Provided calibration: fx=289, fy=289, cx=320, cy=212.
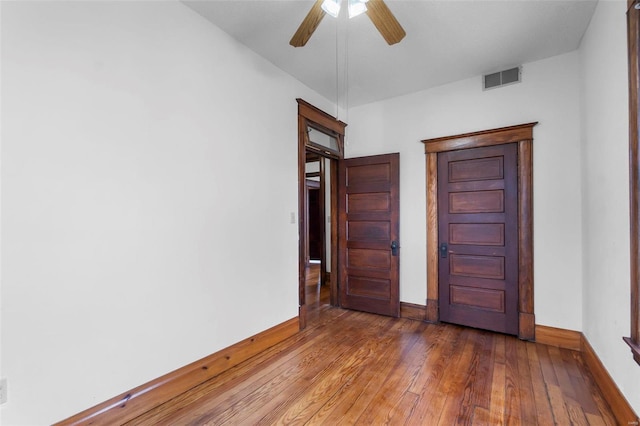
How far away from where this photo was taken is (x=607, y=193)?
2.06 meters

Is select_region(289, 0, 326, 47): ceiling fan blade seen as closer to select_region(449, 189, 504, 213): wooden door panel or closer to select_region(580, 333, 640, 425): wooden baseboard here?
select_region(449, 189, 504, 213): wooden door panel

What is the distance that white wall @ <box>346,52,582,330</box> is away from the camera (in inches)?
112

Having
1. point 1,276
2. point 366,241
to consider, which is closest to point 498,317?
point 366,241

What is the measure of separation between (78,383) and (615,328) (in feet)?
11.1

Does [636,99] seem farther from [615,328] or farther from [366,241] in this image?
[366,241]

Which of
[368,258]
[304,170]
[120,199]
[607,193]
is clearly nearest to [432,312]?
[368,258]

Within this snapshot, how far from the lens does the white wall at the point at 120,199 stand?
150 cm

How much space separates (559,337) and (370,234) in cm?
222

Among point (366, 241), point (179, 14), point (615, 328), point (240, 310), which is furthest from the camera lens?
point (366, 241)

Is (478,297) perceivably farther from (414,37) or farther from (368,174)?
(414,37)

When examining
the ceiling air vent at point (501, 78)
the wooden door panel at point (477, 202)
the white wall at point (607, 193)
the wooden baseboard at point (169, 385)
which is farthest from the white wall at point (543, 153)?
the wooden baseboard at point (169, 385)

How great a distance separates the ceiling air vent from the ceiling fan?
1851 mm

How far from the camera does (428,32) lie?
8.41 ft

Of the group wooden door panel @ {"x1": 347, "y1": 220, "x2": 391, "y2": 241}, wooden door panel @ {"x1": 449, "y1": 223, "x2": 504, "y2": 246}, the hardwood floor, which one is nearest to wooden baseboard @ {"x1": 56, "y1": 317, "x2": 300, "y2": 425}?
the hardwood floor
